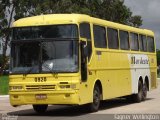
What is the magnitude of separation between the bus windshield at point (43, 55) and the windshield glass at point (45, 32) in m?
0.10

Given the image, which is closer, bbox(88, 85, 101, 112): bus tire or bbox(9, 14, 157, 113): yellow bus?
bbox(9, 14, 157, 113): yellow bus

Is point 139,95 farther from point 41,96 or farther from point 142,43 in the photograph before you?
point 41,96

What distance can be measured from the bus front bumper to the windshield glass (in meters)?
1.91

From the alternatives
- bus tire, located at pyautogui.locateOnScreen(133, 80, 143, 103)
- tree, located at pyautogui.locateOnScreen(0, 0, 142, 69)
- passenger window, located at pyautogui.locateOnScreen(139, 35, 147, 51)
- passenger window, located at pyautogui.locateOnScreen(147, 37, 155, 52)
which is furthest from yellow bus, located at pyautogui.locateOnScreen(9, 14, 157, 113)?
tree, located at pyautogui.locateOnScreen(0, 0, 142, 69)

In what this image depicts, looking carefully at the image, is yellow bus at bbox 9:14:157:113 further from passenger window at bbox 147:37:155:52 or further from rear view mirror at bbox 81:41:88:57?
passenger window at bbox 147:37:155:52

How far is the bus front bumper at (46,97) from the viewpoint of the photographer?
1809 cm

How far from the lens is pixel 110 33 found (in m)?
22.3

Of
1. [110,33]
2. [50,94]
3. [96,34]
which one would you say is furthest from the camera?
[110,33]

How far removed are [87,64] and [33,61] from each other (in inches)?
72.0

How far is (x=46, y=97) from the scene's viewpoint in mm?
18406

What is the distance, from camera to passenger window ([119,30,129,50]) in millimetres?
23734

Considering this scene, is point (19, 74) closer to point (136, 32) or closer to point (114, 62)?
point (114, 62)

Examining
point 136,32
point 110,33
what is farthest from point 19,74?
point 136,32

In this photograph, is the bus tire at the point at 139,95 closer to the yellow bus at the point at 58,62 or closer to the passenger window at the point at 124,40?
the passenger window at the point at 124,40
